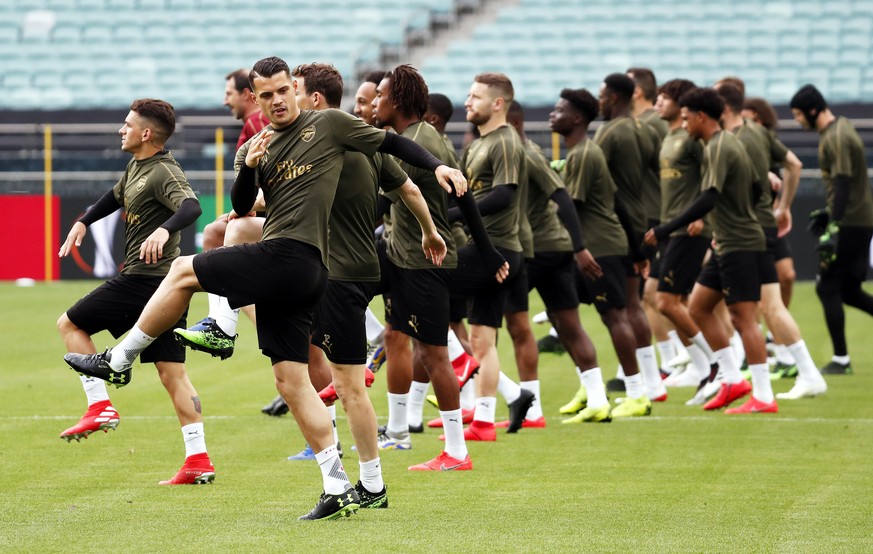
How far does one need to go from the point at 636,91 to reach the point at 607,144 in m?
1.07

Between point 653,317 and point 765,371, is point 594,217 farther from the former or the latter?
point 653,317

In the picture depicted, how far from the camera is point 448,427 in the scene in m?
7.77

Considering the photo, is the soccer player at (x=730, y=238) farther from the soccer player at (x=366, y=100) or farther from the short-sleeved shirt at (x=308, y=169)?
the short-sleeved shirt at (x=308, y=169)

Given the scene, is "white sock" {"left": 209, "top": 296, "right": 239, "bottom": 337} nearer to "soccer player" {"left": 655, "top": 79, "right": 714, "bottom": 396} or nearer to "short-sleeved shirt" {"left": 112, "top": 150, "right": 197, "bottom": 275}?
"short-sleeved shirt" {"left": 112, "top": 150, "right": 197, "bottom": 275}

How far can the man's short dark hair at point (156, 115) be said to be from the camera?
754 cm

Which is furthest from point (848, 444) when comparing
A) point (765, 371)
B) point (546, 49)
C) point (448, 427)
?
point (546, 49)

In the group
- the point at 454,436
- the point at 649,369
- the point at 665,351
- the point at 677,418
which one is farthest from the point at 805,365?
the point at 454,436

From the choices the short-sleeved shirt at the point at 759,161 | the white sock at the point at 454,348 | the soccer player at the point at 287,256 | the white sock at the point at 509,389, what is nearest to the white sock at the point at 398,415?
the white sock at the point at 454,348

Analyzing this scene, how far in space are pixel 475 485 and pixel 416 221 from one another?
154cm

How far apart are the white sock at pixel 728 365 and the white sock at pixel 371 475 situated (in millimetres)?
4802

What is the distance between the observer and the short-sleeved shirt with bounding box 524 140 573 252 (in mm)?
9617

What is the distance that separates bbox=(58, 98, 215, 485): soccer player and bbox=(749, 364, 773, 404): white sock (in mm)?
4548

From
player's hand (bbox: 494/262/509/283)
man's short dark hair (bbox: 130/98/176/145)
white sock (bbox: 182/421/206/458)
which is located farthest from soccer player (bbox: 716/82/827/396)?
white sock (bbox: 182/421/206/458)

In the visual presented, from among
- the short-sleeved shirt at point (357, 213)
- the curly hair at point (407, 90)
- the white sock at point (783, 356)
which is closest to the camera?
the short-sleeved shirt at point (357, 213)
